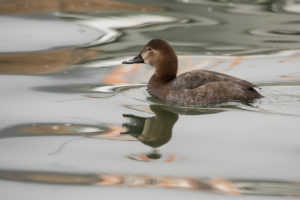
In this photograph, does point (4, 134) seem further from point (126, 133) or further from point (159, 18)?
point (159, 18)

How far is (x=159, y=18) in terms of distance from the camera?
12070mm

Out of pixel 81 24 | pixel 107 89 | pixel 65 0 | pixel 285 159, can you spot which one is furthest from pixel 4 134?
pixel 65 0

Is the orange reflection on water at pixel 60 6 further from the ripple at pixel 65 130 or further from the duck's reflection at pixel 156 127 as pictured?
the ripple at pixel 65 130

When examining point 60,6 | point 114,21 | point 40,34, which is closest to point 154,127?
point 40,34

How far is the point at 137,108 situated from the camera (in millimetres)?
7805

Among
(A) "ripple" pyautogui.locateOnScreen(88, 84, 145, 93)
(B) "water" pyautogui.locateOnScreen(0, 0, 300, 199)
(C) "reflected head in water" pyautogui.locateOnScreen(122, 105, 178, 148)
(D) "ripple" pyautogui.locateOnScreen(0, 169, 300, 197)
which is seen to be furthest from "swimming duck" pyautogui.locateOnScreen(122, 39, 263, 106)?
(D) "ripple" pyautogui.locateOnScreen(0, 169, 300, 197)

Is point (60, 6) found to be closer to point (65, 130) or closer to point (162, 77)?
point (162, 77)

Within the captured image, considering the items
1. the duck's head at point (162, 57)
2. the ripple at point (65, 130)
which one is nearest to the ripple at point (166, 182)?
the ripple at point (65, 130)

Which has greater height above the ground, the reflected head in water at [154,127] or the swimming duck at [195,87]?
the swimming duck at [195,87]

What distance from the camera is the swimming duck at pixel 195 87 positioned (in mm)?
7805

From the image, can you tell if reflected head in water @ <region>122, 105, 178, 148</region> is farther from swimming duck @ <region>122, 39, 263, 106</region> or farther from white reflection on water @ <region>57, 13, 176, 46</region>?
white reflection on water @ <region>57, 13, 176, 46</region>

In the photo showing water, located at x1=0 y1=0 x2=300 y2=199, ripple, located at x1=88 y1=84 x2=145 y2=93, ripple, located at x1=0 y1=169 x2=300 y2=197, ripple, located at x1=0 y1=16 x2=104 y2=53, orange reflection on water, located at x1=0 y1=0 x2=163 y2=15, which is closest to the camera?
ripple, located at x1=0 y1=169 x2=300 y2=197

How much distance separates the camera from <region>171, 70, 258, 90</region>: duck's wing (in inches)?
309

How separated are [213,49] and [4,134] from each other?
4.39m
